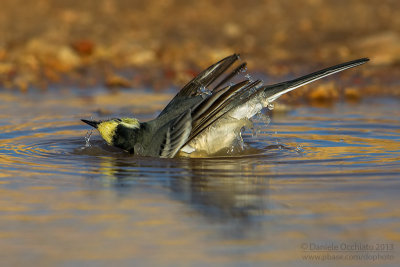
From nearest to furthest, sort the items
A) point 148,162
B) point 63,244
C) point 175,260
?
1. point 175,260
2. point 63,244
3. point 148,162

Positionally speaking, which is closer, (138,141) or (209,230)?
(209,230)

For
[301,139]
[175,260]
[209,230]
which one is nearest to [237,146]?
[301,139]

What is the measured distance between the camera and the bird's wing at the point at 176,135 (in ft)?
24.0

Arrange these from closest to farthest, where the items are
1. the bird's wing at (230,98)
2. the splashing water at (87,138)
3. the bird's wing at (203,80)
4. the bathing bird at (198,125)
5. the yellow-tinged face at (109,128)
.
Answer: the bird's wing at (230,98) → the bathing bird at (198,125) → the yellow-tinged face at (109,128) → the splashing water at (87,138) → the bird's wing at (203,80)

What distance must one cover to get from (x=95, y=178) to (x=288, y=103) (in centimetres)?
569

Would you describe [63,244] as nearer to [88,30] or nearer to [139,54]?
[139,54]

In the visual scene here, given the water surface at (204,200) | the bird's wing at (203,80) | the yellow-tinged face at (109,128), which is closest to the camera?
the water surface at (204,200)

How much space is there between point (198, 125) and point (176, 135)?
0.73 ft

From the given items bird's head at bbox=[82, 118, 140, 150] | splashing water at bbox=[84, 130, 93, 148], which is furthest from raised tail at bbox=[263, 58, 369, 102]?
splashing water at bbox=[84, 130, 93, 148]

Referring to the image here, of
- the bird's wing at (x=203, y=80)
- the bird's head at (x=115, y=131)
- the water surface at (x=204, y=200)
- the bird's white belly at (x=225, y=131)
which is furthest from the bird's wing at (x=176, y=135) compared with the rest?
the bird's wing at (x=203, y=80)

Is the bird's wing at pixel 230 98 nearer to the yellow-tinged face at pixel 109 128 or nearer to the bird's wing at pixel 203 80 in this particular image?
the bird's wing at pixel 203 80

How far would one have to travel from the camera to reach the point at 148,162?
23.8 feet

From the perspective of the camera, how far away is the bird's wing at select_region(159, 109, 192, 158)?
7305 mm

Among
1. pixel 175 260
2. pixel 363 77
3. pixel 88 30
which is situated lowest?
pixel 175 260
